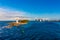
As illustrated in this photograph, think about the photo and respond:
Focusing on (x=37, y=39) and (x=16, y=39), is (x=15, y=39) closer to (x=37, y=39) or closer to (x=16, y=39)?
(x=16, y=39)

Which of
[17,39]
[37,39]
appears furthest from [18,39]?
[37,39]

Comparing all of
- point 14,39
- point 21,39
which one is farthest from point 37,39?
point 14,39

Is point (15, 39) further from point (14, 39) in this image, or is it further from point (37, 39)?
point (37, 39)

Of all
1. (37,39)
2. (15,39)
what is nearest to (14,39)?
(15,39)

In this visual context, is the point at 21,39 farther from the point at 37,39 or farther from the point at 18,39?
the point at 37,39

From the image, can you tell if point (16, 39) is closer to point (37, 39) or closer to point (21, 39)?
point (21, 39)
